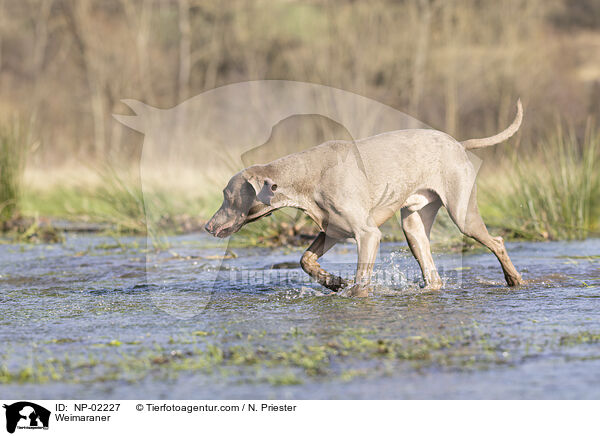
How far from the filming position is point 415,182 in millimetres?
7559

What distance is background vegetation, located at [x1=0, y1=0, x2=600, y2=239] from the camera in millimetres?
12643

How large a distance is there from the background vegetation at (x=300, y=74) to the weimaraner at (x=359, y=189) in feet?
12.1

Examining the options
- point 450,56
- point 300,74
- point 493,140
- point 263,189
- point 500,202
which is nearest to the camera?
point 263,189

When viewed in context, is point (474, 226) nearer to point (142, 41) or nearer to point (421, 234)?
point (421, 234)

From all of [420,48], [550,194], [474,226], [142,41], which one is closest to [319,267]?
[474,226]

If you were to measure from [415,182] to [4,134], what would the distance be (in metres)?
7.74

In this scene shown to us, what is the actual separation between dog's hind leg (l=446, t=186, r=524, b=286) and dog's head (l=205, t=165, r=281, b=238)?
1.75 meters

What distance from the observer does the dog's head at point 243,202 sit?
7.21 meters

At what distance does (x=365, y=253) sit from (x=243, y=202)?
1.23 m
